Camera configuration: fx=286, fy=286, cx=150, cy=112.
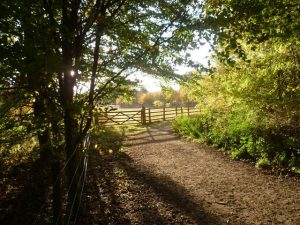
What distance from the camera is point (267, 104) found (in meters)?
9.92

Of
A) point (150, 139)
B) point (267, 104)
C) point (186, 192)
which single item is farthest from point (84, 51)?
point (150, 139)

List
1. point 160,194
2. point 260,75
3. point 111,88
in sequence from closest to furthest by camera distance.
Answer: point 111,88
point 160,194
point 260,75

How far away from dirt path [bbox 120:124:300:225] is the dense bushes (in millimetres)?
776

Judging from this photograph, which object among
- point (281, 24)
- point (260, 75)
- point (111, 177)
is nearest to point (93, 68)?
point (281, 24)

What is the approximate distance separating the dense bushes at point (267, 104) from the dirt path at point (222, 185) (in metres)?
0.78

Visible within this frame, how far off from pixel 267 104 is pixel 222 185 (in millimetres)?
3356

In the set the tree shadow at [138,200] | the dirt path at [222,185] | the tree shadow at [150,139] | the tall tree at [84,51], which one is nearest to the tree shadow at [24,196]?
the tree shadow at [138,200]

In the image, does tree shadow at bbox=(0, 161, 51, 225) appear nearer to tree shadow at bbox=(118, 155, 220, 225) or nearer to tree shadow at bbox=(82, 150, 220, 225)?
tree shadow at bbox=(82, 150, 220, 225)

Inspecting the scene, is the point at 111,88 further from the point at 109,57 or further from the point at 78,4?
the point at 78,4

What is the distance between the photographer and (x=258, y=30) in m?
3.90

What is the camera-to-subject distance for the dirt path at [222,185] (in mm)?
6684

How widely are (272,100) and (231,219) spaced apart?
482cm

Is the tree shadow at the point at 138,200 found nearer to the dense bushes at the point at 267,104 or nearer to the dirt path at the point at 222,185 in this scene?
the dirt path at the point at 222,185

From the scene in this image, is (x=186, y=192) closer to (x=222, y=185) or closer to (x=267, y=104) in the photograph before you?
(x=222, y=185)
